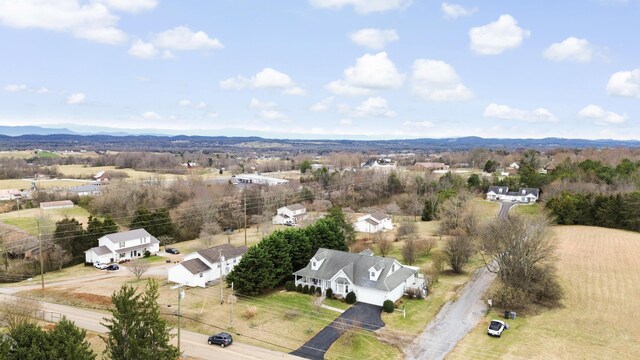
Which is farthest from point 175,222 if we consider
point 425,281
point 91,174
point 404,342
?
point 91,174

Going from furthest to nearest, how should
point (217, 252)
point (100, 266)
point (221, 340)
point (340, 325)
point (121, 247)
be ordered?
point (121, 247) < point (100, 266) < point (217, 252) < point (340, 325) < point (221, 340)

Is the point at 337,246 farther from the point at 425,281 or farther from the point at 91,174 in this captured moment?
the point at 91,174

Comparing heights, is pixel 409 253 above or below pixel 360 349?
above

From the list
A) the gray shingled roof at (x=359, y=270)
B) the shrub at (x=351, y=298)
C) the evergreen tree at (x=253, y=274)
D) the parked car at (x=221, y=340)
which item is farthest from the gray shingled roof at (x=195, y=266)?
the shrub at (x=351, y=298)

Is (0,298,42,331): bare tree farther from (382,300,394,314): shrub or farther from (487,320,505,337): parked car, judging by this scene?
(487,320,505,337): parked car

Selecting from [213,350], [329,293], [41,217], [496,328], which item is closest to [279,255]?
[329,293]

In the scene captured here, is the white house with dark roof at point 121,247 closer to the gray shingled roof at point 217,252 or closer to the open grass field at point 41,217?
the open grass field at point 41,217

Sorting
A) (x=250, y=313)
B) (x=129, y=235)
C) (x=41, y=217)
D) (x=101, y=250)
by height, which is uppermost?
(x=41, y=217)

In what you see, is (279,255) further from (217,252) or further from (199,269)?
(217,252)
